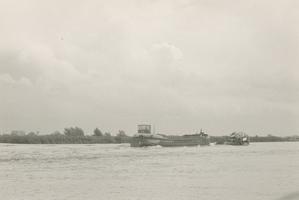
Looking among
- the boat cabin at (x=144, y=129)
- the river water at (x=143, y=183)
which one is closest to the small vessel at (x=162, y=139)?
the boat cabin at (x=144, y=129)

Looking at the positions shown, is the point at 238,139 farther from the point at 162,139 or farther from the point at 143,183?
the point at 143,183

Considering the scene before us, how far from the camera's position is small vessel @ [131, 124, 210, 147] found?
71.6 m

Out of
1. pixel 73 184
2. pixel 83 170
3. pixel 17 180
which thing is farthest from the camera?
pixel 83 170

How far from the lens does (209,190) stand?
2134 centimetres

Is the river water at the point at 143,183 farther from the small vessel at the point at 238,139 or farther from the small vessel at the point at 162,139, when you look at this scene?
the small vessel at the point at 238,139

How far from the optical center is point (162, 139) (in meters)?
75.0

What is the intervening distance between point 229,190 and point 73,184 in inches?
404

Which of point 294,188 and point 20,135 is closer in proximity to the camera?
point 294,188

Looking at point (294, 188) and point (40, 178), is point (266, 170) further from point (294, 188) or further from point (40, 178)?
point (40, 178)

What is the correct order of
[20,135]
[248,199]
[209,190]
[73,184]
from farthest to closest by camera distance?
[20,135], [73,184], [209,190], [248,199]

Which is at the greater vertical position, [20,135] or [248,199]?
[20,135]

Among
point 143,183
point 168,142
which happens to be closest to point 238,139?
point 168,142

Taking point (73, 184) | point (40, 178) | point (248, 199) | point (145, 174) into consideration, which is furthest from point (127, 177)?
point (248, 199)

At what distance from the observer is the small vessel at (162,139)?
7156 cm
